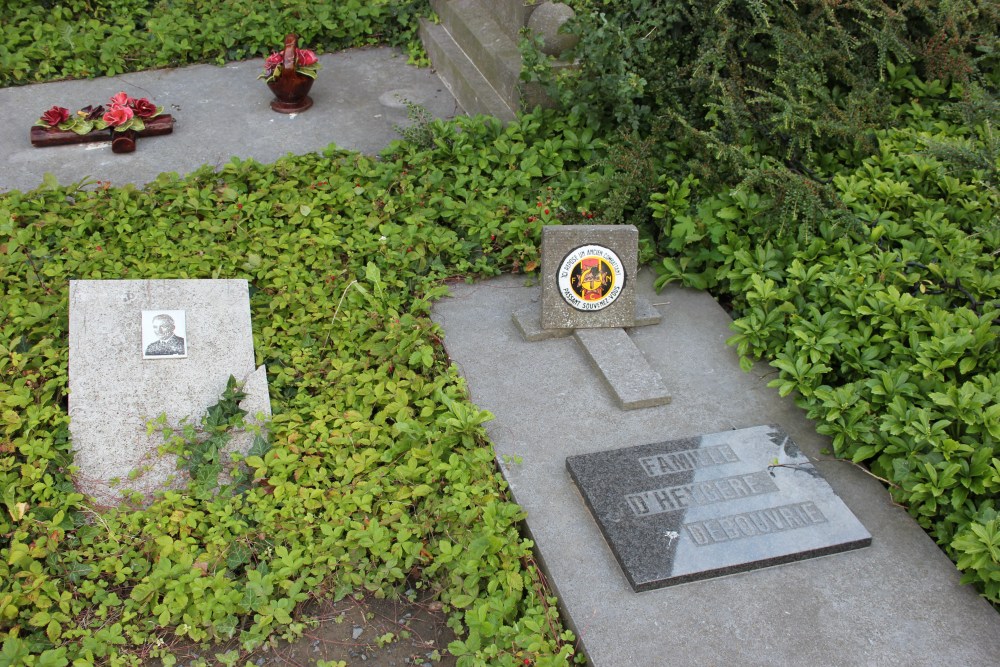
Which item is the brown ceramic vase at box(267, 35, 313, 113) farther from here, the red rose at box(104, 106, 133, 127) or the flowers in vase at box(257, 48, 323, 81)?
the red rose at box(104, 106, 133, 127)

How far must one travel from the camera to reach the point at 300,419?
12.2 ft

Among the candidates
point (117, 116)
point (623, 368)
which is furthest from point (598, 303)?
point (117, 116)

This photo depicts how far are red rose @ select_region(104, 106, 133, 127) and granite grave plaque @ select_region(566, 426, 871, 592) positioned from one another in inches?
159

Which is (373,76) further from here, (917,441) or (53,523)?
(917,441)

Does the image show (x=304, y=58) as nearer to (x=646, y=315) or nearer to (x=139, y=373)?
(x=139, y=373)

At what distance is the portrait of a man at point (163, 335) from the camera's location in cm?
369

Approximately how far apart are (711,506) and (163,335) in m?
2.36

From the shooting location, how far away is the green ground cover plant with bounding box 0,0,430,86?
669 cm

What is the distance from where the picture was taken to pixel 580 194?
4.89 m

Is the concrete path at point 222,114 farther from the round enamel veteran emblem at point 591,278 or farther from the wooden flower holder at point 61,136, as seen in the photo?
the round enamel veteran emblem at point 591,278

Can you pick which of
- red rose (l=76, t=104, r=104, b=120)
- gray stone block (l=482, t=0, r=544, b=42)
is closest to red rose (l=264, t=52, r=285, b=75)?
red rose (l=76, t=104, r=104, b=120)

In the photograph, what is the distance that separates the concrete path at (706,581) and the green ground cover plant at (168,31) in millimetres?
3947

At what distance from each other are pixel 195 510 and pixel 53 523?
49 cm

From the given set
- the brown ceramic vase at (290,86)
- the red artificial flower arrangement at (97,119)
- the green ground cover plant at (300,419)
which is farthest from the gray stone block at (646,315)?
the red artificial flower arrangement at (97,119)
